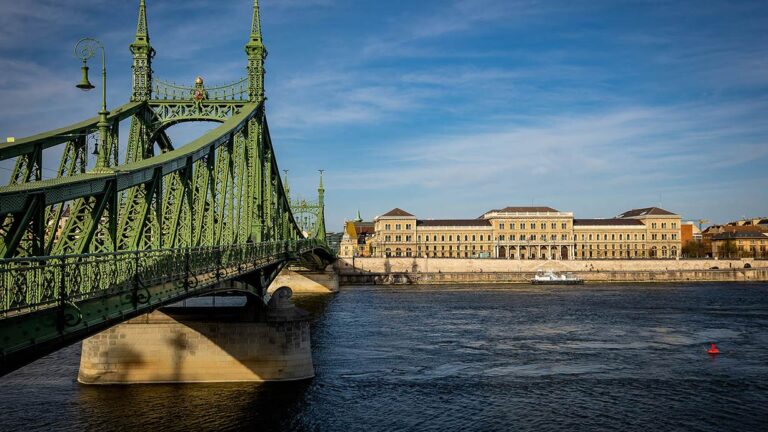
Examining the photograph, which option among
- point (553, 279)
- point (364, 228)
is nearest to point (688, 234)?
point (553, 279)

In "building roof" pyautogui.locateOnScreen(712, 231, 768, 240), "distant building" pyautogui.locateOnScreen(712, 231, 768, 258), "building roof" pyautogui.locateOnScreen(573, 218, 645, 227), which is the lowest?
"distant building" pyautogui.locateOnScreen(712, 231, 768, 258)

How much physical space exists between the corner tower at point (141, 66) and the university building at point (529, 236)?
4095 inches

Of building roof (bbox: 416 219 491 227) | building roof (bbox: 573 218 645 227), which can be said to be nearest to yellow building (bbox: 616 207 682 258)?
building roof (bbox: 573 218 645 227)

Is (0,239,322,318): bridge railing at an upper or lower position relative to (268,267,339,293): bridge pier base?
upper

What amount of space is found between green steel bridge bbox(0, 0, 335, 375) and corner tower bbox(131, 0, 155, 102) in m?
0.05

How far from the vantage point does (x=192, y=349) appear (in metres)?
27.7

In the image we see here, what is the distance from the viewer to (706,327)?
4638 centimetres

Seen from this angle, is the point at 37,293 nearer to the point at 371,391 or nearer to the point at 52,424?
the point at 52,424

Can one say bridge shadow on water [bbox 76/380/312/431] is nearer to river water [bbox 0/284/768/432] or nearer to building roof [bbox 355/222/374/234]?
river water [bbox 0/284/768/432]

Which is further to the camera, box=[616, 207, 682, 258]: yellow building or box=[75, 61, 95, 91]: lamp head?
box=[616, 207, 682, 258]: yellow building

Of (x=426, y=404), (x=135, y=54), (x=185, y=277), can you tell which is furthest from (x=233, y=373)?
(x=135, y=54)

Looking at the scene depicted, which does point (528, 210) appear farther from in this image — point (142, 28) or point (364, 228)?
point (142, 28)

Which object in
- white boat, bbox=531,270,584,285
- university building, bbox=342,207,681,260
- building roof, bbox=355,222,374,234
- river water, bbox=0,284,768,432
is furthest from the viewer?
building roof, bbox=355,222,374,234

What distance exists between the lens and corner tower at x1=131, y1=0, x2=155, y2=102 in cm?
2734
